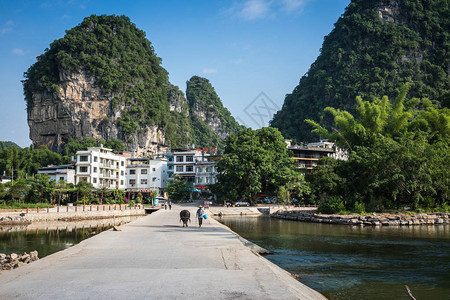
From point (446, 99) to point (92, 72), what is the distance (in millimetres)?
86425

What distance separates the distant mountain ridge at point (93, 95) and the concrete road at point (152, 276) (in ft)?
301

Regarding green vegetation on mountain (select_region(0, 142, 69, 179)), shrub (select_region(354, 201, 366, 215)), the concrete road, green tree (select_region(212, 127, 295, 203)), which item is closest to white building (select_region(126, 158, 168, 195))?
green vegetation on mountain (select_region(0, 142, 69, 179))

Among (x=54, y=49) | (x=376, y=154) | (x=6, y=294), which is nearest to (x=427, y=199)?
(x=376, y=154)

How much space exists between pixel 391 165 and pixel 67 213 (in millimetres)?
32456

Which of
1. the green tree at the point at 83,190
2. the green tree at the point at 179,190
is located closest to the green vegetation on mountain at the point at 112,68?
the green tree at the point at 179,190

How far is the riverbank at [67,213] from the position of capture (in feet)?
109

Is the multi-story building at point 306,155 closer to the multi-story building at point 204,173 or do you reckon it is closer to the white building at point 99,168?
the multi-story building at point 204,173

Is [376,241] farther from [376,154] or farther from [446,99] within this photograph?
[446,99]

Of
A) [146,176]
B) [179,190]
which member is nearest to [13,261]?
[179,190]

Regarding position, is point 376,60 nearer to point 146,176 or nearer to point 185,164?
point 185,164

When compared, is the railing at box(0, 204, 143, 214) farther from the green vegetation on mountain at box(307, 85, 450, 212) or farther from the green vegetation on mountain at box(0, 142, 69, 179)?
the green vegetation on mountain at box(0, 142, 69, 179)

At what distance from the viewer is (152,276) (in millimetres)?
7492

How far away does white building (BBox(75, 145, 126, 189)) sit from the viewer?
65562 mm

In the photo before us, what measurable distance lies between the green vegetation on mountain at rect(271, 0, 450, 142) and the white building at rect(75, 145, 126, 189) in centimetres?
5396
